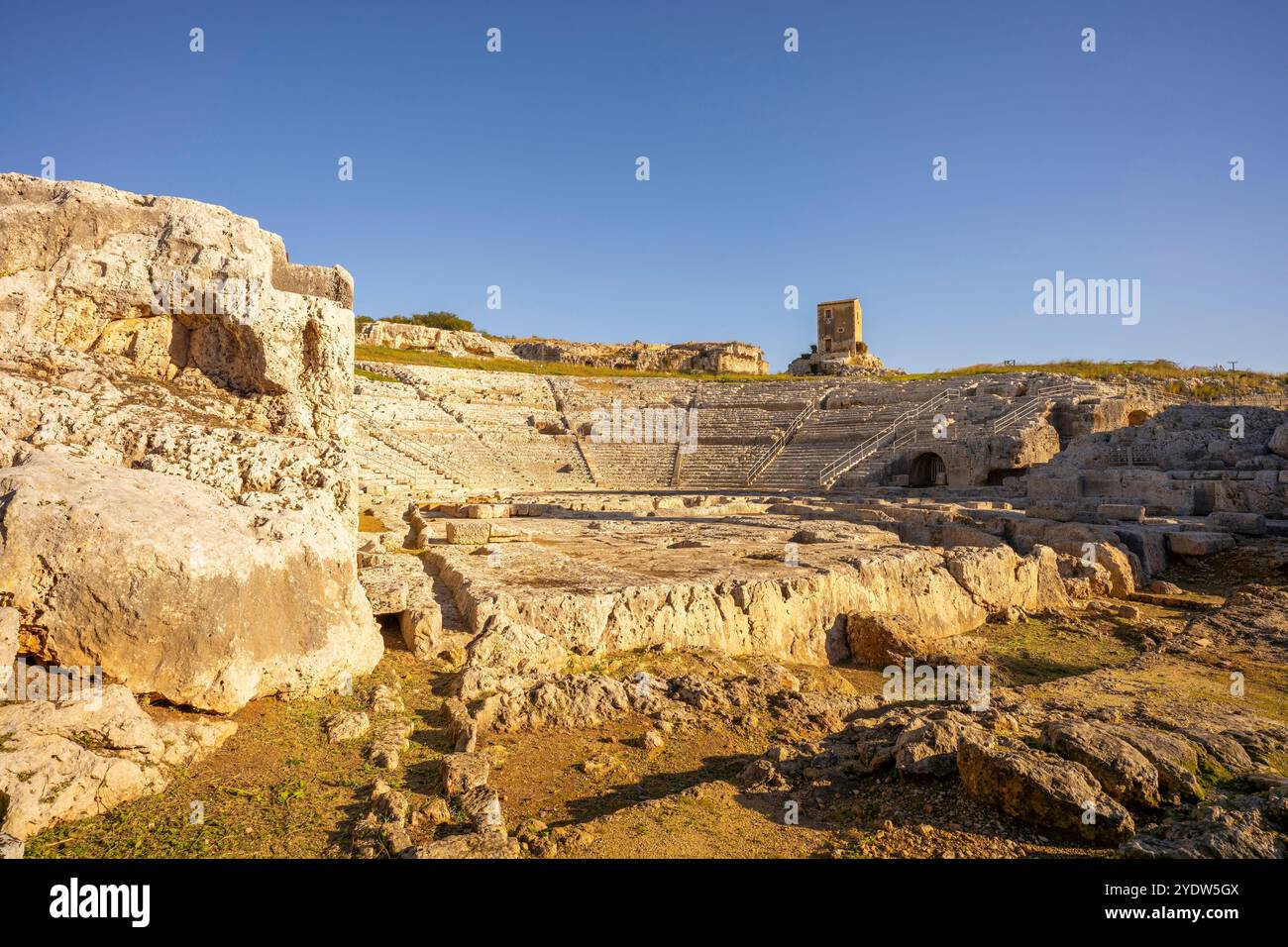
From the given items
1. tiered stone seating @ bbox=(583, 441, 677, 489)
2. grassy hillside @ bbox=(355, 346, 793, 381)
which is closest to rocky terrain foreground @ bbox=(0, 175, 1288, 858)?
tiered stone seating @ bbox=(583, 441, 677, 489)

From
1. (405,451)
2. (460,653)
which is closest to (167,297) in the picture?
(460,653)

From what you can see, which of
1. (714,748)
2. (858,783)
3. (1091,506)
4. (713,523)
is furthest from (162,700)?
(1091,506)

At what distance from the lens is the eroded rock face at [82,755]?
2607 mm

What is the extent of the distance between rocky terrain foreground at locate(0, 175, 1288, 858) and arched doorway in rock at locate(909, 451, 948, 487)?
14801mm

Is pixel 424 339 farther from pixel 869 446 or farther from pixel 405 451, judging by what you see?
pixel 869 446

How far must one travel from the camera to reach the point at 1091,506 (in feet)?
42.8

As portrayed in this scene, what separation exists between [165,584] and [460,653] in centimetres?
210

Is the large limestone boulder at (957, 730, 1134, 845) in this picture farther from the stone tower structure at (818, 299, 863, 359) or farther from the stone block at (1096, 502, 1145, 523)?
the stone tower structure at (818, 299, 863, 359)

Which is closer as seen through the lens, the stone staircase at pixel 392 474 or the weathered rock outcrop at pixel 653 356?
the stone staircase at pixel 392 474

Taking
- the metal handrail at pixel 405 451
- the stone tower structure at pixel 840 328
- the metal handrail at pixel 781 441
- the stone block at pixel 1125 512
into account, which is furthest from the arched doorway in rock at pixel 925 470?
the stone tower structure at pixel 840 328

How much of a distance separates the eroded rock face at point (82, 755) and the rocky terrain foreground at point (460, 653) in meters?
0.01

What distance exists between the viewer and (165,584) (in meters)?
3.49

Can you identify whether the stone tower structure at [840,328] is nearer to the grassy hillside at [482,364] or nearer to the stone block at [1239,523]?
the grassy hillside at [482,364]

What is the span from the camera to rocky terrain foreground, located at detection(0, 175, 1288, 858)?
112 inches
